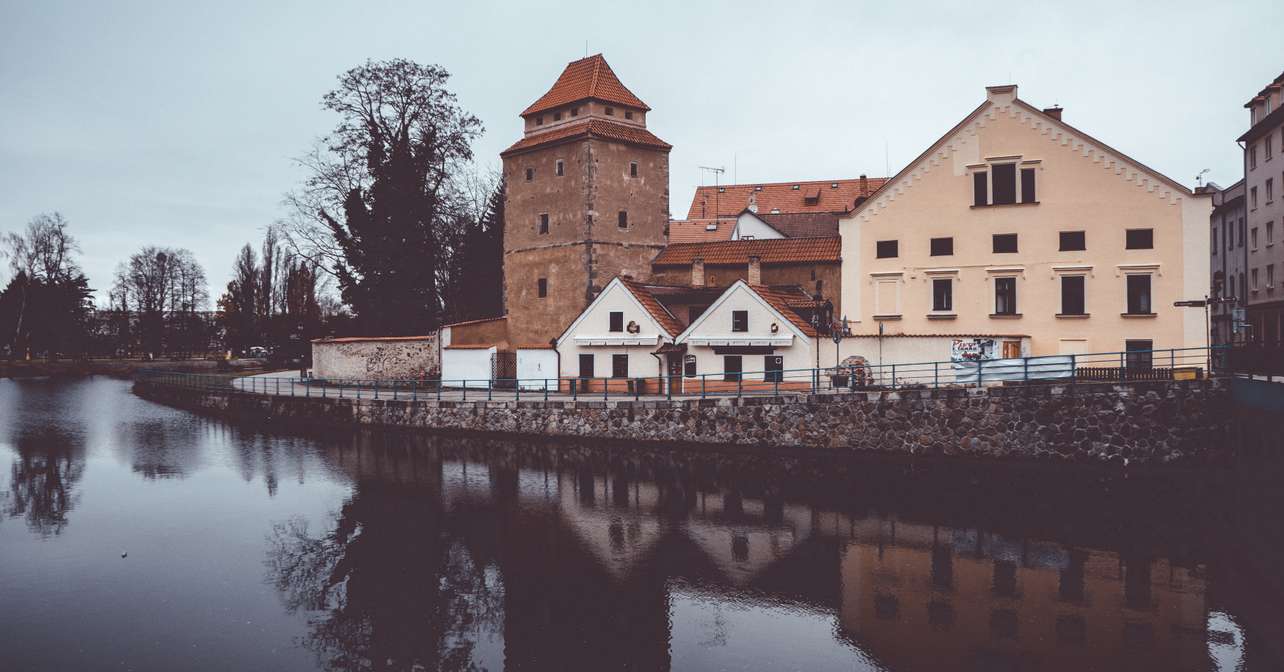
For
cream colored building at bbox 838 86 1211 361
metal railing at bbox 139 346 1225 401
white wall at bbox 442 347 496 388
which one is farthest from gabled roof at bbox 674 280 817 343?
white wall at bbox 442 347 496 388

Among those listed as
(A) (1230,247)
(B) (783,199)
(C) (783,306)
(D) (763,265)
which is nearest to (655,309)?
(C) (783,306)

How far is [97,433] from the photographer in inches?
1251

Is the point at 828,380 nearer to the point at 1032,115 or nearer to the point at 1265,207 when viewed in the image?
the point at 1032,115

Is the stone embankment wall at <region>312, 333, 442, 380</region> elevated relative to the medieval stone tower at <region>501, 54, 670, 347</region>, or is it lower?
lower

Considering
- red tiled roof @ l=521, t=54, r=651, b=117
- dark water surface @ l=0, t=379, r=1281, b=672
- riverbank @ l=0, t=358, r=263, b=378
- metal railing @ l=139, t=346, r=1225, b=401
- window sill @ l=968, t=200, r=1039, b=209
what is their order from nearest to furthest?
dark water surface @ l=0, t=379, r=1281, b=672, metal railing @ l=139, t=346, r=1225, b=401, window sill @ l=968, t=200, r=1039, b=209, red tiled roof @ l=521, t=54, r=651, b=117, riverbank @ l=0, t=358, r=263, b=378

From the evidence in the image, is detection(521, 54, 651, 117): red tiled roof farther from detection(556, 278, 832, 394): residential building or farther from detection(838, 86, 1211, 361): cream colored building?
detection(838, 86, 1211, 361): cream colored building

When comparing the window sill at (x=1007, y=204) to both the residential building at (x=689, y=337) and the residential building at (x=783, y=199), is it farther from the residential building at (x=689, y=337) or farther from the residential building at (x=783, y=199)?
the residential building at (x=783, y=199)

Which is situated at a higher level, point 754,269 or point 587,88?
point 587,88

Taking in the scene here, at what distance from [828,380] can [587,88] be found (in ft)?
57.5

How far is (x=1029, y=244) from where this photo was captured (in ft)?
89.9

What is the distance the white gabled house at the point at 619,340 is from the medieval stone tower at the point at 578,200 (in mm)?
3673

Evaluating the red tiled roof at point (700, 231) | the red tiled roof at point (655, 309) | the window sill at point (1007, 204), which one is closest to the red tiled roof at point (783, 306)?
the red tiled roof at point (655, 309)

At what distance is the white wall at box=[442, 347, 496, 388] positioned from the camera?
115ft

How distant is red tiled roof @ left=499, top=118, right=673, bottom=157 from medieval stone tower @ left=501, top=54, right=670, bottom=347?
0.05 meters
